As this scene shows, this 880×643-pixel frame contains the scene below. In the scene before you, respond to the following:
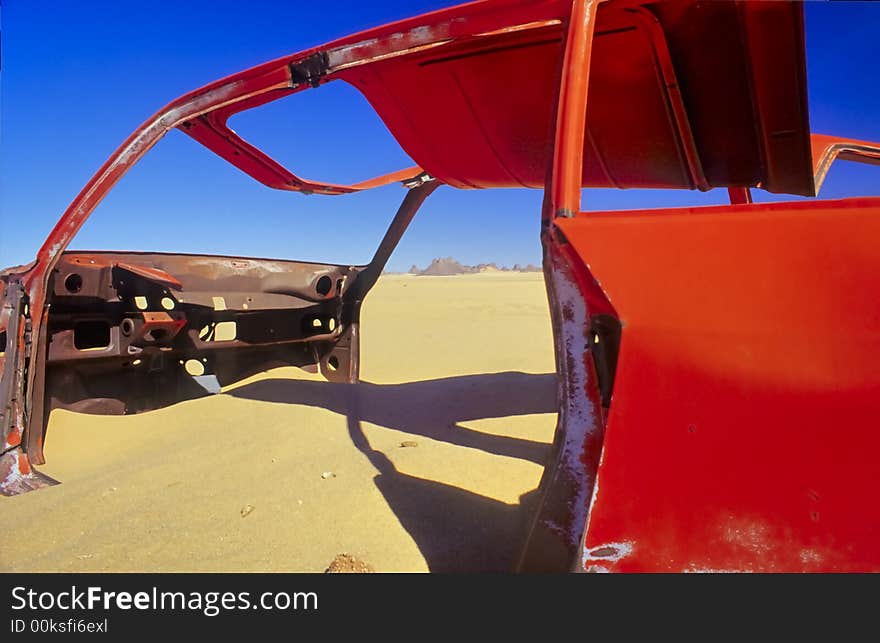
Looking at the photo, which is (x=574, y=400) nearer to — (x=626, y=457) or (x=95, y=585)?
(x=626, y=457)

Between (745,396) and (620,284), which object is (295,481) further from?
(745,396)

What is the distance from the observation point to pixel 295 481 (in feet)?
7.22

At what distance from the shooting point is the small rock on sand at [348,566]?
1.46 m

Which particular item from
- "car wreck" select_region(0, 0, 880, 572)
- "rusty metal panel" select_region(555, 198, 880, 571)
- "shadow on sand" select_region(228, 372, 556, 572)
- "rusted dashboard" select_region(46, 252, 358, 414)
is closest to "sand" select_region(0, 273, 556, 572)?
"shadow on sand" select_region(228, 372, 556, 572)

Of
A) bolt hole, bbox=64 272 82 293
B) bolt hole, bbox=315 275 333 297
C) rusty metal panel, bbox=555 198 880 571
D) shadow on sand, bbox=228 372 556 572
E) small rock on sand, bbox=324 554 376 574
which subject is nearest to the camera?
rusty metal panel, bbox=555 198 880 571

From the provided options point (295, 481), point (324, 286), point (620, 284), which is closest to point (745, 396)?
point (620, 284)

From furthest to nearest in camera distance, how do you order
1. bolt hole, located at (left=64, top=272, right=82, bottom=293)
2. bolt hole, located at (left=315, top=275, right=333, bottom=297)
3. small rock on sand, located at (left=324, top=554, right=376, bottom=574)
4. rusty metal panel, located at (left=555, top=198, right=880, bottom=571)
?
1. bolt hole, located at (left=315, top=275, right=333, bottom=297)
2. bolt hole, located at (left=64, top=272, right=82, bottom=293)
3. small rock on sand, located at (left=324, top=554, right=376, bottom=574)
4. rusty metal panel, located at (left=555, top=198, right=880, bottom=571)

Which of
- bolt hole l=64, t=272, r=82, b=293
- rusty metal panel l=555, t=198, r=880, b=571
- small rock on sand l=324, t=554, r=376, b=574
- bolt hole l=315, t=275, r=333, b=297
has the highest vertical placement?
bolt hole l=64, t=272, r=82, b=293

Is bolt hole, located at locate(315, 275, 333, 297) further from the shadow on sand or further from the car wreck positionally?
the shadow on sand

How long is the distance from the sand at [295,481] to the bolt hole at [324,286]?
761 millimetres

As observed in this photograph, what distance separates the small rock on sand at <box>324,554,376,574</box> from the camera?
1.46 metres

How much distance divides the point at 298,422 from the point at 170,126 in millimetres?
1845

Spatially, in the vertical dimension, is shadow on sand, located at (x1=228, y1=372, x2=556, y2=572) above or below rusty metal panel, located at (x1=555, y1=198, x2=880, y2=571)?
below

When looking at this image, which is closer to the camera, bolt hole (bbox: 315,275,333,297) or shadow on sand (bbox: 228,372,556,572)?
shadow on sand (bbox: 228,372,556,572)
